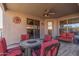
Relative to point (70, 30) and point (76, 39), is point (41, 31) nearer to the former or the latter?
point (70, 30)

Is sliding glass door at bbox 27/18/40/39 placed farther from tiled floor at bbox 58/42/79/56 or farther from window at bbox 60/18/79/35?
tiled floor at bbox 58/42/79/56

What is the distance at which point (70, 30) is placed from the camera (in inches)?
319

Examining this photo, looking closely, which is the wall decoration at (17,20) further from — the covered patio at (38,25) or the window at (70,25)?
the window at (70,25)

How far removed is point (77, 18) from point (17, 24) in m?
3.74

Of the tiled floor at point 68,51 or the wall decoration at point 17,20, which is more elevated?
the wall decoration at point 17,20

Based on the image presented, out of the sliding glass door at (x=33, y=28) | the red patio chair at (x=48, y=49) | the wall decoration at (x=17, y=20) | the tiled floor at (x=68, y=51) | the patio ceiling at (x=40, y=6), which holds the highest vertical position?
the patio ceiling at (x=40, y=6)

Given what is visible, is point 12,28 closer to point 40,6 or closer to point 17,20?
point 17,20

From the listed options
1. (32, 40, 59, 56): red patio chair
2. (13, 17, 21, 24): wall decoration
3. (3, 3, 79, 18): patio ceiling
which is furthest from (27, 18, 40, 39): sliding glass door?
(32, 40, 59, 56): red patio chair

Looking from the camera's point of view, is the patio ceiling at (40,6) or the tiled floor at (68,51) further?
the patio ceiling at (40,6)

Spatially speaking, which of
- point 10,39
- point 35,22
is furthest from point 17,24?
point 35,22

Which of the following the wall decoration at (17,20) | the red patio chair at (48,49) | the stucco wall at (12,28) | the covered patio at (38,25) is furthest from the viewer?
the wall decoration at (17,20)

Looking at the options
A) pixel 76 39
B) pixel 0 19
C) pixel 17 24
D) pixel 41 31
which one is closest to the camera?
pixel 0 19

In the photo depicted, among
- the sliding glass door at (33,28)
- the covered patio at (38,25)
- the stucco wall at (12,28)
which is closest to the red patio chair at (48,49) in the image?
the covered patio at (38,25)

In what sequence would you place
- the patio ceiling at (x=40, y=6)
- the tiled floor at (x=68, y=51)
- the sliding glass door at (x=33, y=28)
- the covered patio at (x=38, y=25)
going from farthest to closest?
the sliding glass door at (x=33, y=28) → the covered patio at (x=38, y=25) → the patio ceiling at (x=40, y=6) → the tiled floor at (x=68, y=51)
